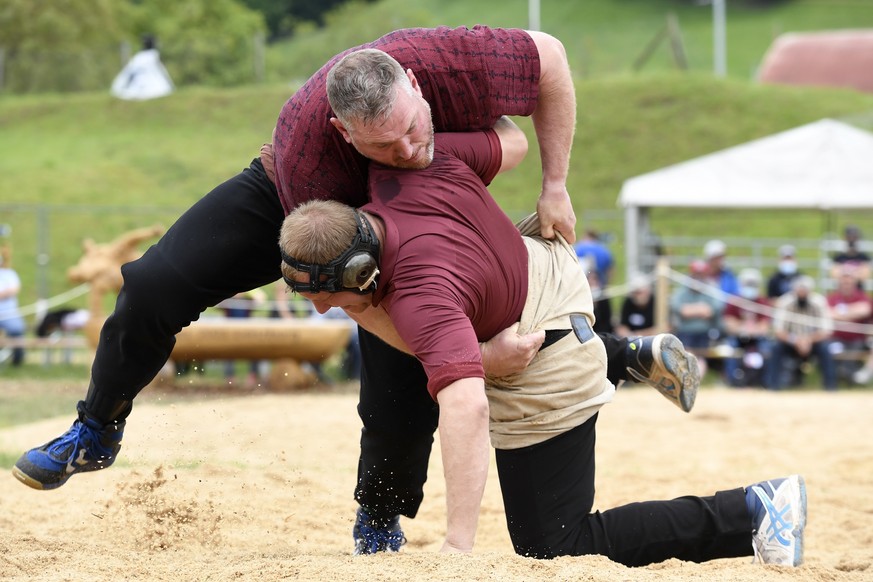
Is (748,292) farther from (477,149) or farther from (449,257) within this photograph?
(449,257)

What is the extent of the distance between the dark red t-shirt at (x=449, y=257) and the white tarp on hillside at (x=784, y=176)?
10025 mm

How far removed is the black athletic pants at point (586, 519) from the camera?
3.71 metres

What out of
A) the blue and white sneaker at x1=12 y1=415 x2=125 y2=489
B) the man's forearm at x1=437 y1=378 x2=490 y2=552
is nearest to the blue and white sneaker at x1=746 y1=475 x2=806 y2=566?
the man's forearm at x1=437 y1=378 x2=490 y2=552

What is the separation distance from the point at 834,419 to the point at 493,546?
16.9 feet

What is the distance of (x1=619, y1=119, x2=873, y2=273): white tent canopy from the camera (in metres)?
13.0

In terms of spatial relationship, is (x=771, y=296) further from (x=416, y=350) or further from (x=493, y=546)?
(x=416, y=350)

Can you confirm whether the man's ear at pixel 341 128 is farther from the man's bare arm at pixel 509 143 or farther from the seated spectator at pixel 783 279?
the seated spectator at pixel 783 279

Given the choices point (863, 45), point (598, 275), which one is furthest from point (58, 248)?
point (863, 45)

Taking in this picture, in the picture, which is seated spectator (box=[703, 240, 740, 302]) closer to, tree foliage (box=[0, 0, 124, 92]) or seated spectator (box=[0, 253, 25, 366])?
seated spectator (box=[0, 253, 25, 366])

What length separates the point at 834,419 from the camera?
901 cm

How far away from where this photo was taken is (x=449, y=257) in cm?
326

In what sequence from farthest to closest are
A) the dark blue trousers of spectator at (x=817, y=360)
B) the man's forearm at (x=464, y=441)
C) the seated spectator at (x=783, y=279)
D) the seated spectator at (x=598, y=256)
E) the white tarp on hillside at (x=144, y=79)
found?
the white tarp on hillside at (x=144, y=79), the seated spectator at (x=598, y=256), the seated spectator at (x=783, y=279), the dark blue trousers of spectator at (x=817, y=360), the man's forearm at (x=464, y=441)

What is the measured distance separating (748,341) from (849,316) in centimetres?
113

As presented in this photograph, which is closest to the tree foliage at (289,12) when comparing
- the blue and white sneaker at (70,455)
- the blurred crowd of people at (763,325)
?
the blurred crowd of people at (763,325)
